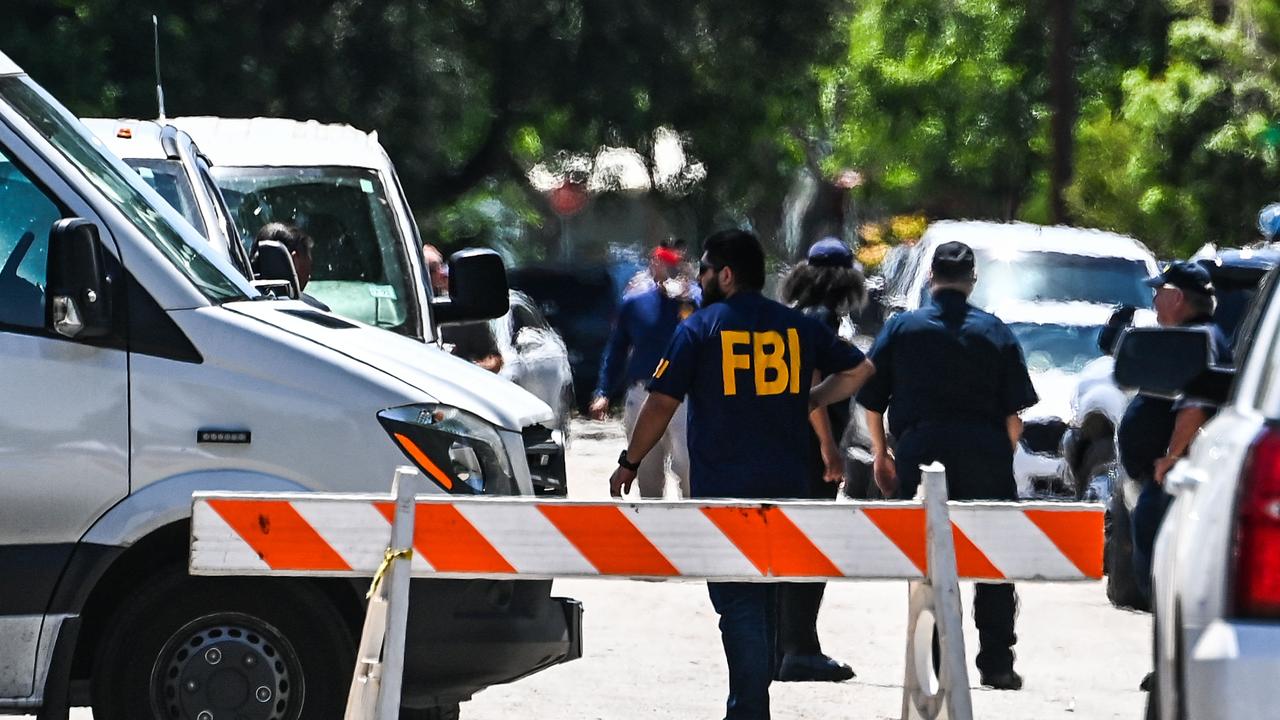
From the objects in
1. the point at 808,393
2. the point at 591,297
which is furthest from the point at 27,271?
the point at 591,297

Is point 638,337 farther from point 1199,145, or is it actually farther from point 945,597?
point 1199,145

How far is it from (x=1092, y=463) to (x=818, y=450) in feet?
10.7

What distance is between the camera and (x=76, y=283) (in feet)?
21.1

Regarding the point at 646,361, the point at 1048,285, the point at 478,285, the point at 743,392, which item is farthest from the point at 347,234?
the point at 1048,285

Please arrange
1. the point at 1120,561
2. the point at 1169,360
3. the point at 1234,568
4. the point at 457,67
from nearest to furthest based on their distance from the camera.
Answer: the point at 1234,568
the point at 1169,360
the point at 1120,561
the point at 457,67

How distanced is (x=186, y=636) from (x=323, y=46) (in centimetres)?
2268

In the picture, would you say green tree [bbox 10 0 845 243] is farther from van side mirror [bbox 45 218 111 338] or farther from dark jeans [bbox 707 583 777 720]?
van side mirror [bbox 45 218 111 338]

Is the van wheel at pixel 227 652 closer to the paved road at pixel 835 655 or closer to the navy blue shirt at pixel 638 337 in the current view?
the paved road at pixel 835 655

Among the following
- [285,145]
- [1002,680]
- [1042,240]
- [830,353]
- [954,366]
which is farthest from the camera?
[1042,240]

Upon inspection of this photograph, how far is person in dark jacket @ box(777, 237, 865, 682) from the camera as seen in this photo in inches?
380

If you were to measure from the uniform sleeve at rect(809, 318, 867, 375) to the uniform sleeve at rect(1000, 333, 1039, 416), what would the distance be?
1.21 meters

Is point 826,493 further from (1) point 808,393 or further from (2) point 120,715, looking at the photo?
(2) point 120,715

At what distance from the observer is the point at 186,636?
673 centimetres

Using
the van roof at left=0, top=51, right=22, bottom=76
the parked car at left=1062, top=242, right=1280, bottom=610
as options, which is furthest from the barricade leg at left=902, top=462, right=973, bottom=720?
the parked car at left=1062, top=242, right=1280, bottom=610
